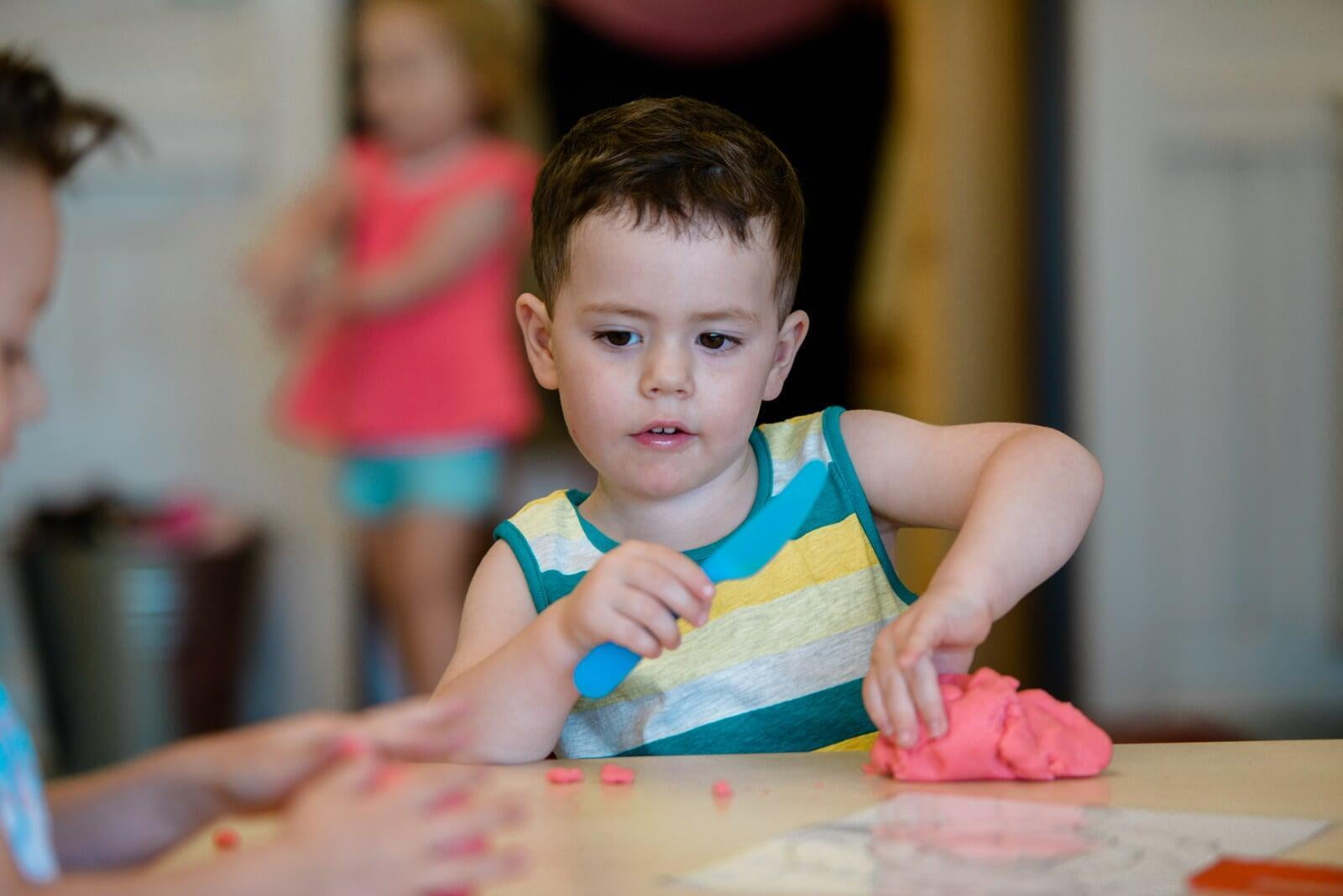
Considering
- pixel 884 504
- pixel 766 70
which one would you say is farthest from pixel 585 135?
pixel 766 70

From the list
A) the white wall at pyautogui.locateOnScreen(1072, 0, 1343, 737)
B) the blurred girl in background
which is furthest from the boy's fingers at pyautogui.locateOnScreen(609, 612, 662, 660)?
the white wall at pyautogui.locateOnScreen(1072, 0, 1343, 737)

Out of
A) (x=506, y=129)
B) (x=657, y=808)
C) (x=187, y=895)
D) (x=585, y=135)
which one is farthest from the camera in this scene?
(x=506, y=129)

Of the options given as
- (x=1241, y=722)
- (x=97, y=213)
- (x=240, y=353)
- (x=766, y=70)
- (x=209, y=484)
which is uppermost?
(x=766, y=70)

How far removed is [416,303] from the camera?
8.19 ft

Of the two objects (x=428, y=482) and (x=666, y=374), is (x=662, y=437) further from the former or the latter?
(x=428, y=482)

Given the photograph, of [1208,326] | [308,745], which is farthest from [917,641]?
[1208,326]

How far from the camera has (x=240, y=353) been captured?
2969 millimetres

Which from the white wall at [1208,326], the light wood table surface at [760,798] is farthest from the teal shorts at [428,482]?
the light wood table surface at [760,798]

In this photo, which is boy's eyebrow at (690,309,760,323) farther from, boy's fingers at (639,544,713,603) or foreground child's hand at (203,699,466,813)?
foreground child's hand at (203,699,466,813)

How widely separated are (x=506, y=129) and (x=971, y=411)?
1.29 meters

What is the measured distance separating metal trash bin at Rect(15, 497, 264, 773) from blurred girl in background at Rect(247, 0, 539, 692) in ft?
1.07

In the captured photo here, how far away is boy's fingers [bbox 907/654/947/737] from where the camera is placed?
29.0 inches

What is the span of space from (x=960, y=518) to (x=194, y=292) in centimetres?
234

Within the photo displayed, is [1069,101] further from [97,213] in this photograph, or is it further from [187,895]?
[187,895]
